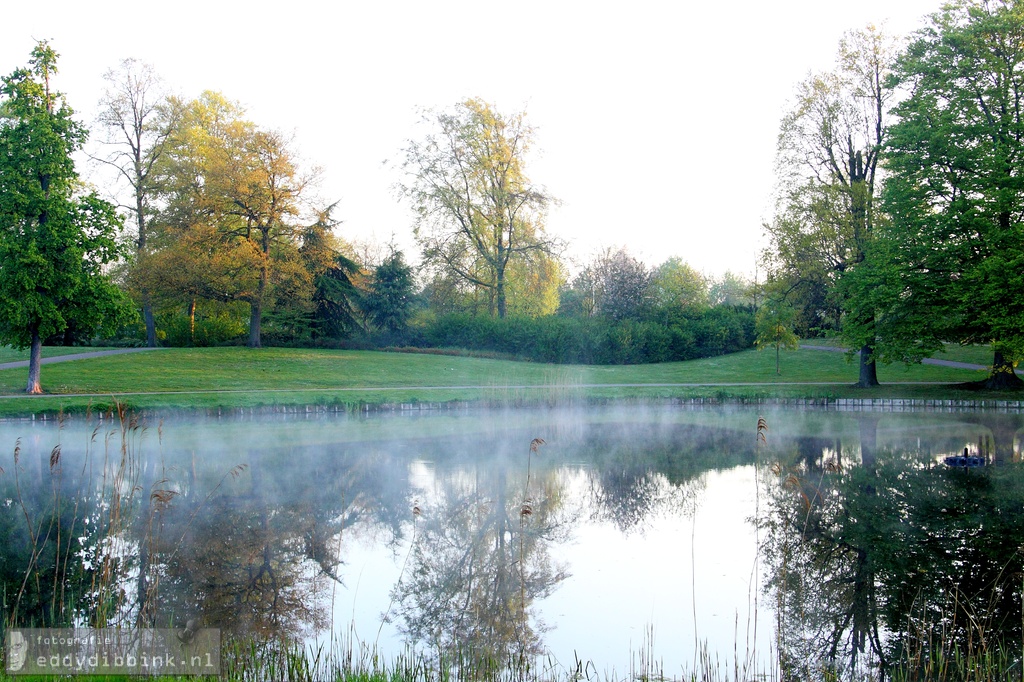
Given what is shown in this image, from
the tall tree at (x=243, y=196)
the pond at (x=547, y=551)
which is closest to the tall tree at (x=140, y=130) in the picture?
the tall tree at (x=243, y=196)

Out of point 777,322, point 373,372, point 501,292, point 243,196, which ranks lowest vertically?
point 373,372

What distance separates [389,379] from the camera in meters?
24.7

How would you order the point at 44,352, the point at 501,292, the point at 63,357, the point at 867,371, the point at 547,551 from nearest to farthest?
the point at 547,551
the point at 867,371
the point at 63,357
the point at 44,352
the point at 501,292

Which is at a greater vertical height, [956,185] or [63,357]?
[956,185]

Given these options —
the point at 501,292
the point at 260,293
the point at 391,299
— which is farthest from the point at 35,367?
the point at 501,292

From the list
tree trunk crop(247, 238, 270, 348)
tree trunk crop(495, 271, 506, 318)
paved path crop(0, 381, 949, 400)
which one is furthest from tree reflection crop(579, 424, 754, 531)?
tree trunk crop(495, 271, 506, 318)

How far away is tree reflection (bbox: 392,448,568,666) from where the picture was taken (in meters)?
5.16

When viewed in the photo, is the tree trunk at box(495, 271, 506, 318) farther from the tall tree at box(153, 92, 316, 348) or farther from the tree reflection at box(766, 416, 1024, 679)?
the tree reflection at box(766, 416, 1024, 679)

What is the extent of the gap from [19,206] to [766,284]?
21610 mm

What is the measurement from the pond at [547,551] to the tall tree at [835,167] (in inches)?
438

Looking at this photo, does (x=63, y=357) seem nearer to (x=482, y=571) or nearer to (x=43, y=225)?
(x=43, y=225)

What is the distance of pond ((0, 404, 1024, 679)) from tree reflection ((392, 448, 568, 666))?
3 centimetres

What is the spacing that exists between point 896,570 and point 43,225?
65.6 feet

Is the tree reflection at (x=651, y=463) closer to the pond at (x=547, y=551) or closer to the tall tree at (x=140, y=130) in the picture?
the pond at (x=547, y=551)
